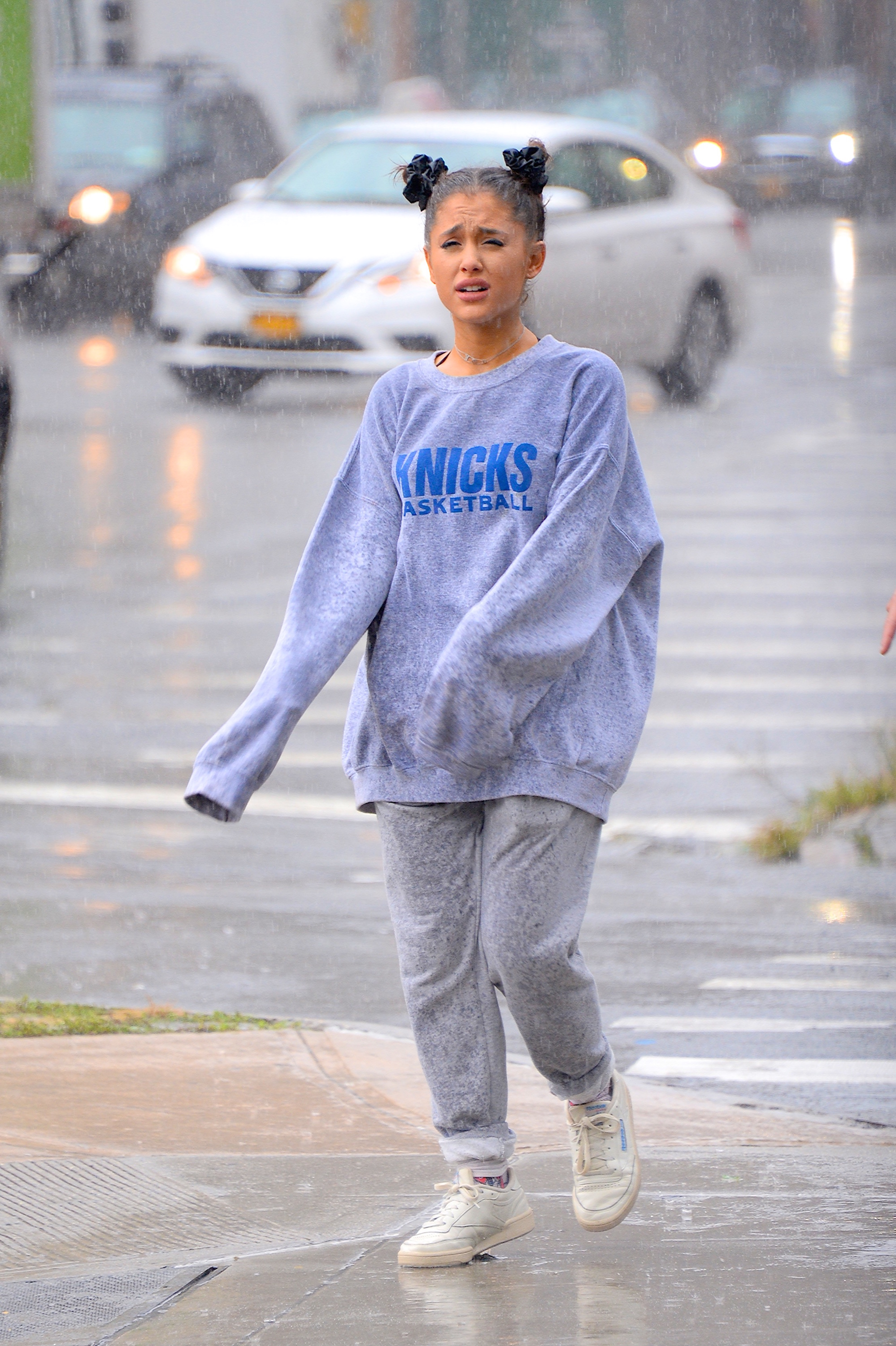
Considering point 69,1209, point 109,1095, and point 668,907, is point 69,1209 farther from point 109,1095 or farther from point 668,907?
point 668,907

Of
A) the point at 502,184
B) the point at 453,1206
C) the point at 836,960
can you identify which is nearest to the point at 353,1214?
the point at 453,1206

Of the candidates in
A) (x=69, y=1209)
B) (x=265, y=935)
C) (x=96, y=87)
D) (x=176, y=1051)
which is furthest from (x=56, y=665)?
(x=96, y=87)

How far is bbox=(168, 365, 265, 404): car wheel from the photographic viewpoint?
17250 millimetres

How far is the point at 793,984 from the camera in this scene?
19.5ft

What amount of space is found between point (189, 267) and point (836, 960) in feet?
37.4

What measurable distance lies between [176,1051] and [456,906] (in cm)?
171

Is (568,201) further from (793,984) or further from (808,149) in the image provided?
(808,149)

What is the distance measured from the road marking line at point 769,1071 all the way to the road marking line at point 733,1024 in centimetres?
23

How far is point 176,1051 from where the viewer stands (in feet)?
17.0

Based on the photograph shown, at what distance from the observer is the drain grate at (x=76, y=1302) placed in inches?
136

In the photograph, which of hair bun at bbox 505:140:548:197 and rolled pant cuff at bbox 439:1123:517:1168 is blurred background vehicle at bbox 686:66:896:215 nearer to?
hair bun at bbox 505:140:548:197

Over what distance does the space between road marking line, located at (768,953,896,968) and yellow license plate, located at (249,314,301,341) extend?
10672 millimetres

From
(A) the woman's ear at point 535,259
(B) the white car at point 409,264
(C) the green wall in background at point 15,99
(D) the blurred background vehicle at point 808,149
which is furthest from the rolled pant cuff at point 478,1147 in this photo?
(D) the blurred background vehicle at point 808,149

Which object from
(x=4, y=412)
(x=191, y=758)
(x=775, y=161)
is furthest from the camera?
(x=775, y=161)
